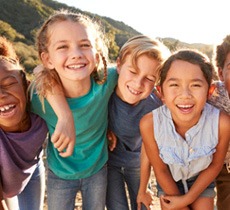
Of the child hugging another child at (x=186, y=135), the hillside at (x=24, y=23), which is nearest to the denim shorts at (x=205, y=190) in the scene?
the child hugging another child at (x=186, y=135)

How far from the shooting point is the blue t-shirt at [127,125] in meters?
2.80

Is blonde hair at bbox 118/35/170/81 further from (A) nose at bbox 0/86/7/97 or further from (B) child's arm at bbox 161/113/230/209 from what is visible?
(A) nose at bbox 0/86/7/97

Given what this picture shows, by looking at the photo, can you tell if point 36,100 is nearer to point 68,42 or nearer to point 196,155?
point 68,42

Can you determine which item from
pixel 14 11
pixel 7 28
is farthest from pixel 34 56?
pixel 14 11

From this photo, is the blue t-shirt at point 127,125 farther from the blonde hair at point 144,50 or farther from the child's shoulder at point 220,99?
the child's shoulder at point 220,99

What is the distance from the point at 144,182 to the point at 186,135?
1.76 feet

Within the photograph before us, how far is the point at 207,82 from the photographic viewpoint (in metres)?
2.40

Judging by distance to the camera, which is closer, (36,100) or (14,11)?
(36,100)

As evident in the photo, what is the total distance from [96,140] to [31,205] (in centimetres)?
80

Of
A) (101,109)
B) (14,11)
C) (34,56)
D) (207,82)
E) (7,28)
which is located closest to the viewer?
(207,82)

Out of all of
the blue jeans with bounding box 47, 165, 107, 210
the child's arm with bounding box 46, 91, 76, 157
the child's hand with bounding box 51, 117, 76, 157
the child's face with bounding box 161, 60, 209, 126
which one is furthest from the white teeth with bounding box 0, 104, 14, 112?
the child's face with bounding box 161, 60, 209, 126

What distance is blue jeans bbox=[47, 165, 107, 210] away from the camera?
284 centimetres

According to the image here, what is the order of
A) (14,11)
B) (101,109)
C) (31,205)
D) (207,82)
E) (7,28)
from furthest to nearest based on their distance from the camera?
(14,11) → (7,28) → (31,205) → (101,109) → (207,82)

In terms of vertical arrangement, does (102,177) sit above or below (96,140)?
below
